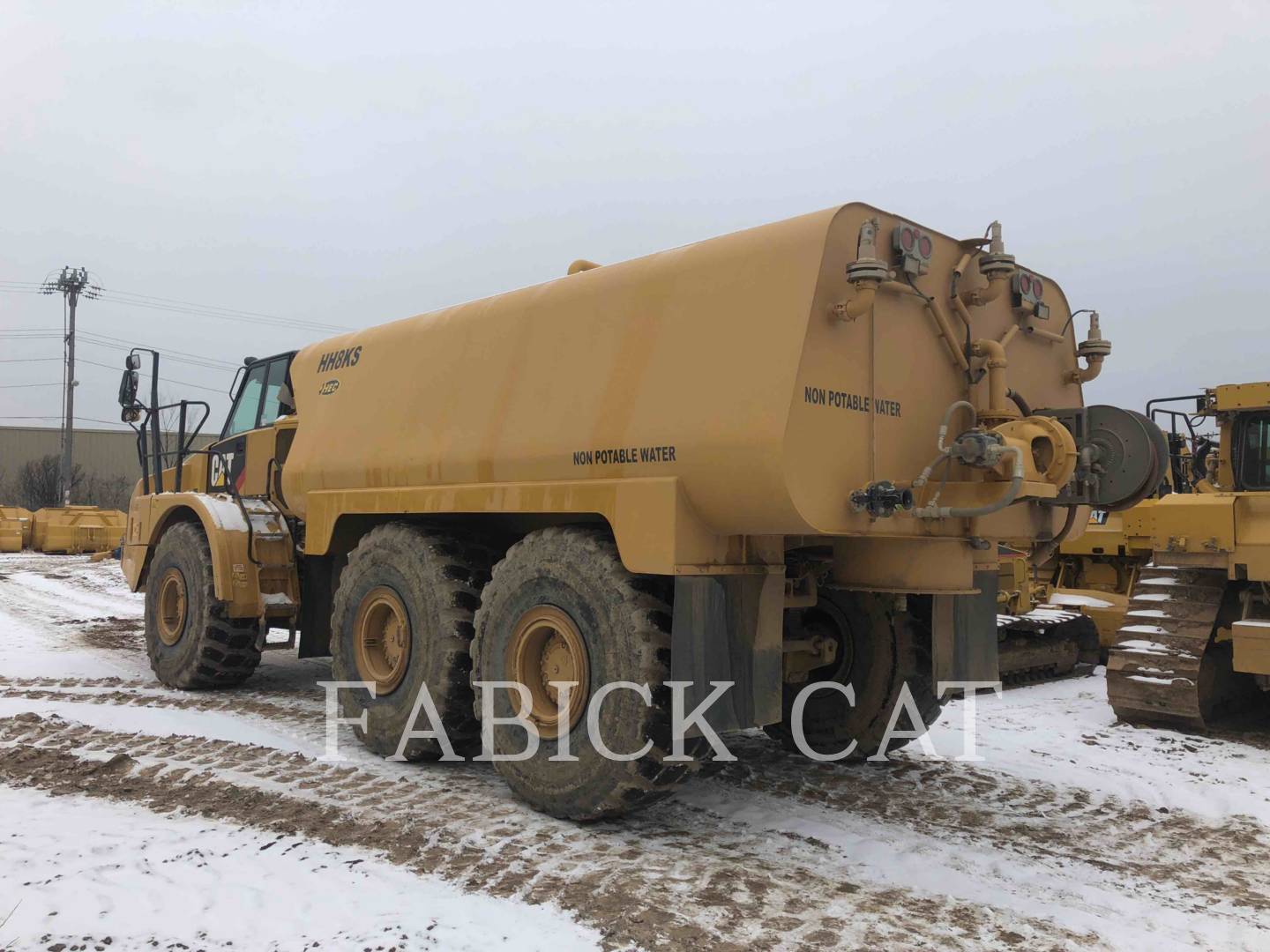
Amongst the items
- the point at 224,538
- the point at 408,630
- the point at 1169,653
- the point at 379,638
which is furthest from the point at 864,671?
the point at 224,538

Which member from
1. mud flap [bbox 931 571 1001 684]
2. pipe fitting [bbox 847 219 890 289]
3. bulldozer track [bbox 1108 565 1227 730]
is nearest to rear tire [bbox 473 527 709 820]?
mud flap [bbox 931 571 1001 684]

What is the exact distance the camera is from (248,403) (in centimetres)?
900

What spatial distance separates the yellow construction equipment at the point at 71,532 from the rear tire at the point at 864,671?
29465mm

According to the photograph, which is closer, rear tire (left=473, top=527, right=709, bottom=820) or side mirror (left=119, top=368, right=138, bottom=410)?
rear tire (left=473, top=527, right=709, bottom=820)

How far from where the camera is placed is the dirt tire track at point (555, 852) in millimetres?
3770

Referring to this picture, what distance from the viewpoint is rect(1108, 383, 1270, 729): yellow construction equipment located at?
7.69 meters

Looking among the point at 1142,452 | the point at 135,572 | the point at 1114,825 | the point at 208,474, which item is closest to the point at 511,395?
the point at 1142,452

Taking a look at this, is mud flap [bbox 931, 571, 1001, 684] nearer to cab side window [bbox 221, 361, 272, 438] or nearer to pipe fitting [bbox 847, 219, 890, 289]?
pipe fitting [bbox 847, 219, 890, 289]

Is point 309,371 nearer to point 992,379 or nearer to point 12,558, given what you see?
point 992,379

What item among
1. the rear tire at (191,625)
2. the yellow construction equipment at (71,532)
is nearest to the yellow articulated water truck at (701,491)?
the rear tire at (191,625)

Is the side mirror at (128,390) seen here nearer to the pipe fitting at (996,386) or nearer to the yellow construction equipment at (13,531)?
the pipe fitting at (996,386)

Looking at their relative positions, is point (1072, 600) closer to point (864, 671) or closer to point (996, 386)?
point (864, 671)

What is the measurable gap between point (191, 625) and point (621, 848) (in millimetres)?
→ 5030

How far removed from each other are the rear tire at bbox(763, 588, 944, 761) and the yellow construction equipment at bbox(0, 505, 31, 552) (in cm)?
3100
